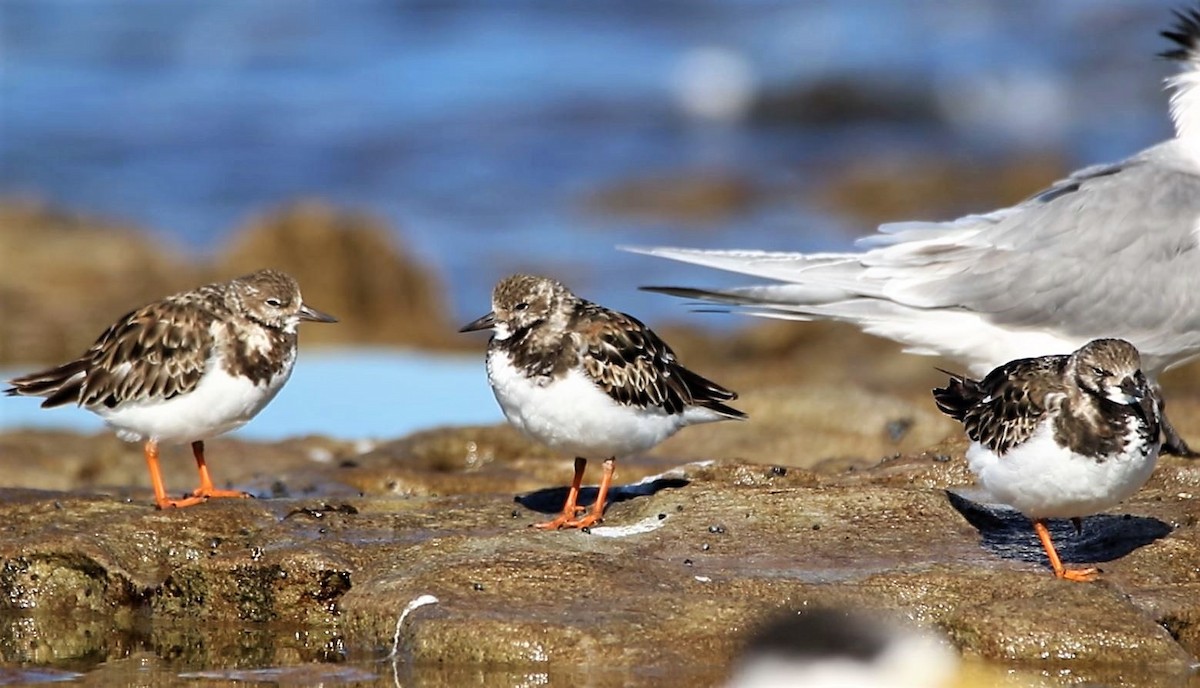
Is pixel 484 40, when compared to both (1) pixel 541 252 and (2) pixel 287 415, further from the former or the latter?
(2) pixel 287 415

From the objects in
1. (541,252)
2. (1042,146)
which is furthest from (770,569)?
(1042,146)

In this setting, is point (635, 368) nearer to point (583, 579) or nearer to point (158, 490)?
point (583, 579)

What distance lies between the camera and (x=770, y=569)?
5902 millimetres

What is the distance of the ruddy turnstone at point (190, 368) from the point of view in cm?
666

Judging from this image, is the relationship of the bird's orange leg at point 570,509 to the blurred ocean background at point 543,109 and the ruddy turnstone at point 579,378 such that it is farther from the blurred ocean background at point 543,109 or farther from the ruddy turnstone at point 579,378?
the blurred ocean background at point 543,109

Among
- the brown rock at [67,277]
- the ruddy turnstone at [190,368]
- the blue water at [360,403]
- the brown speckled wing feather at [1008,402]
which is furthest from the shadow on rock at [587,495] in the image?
the brown rock at [67,277]

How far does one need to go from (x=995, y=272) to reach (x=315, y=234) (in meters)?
6.98

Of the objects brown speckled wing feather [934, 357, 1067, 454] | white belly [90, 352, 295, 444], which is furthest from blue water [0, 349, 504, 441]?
brown speckled wing feather [934, 357, 1067, 454]

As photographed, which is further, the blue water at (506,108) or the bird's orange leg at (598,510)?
the blue water at (506,108)

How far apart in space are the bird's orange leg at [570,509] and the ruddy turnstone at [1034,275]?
1813 mm

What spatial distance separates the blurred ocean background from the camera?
2103 cm

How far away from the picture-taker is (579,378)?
6.35 metres

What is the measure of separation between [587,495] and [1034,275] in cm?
256

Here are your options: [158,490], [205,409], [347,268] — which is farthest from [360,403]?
[205,409]
